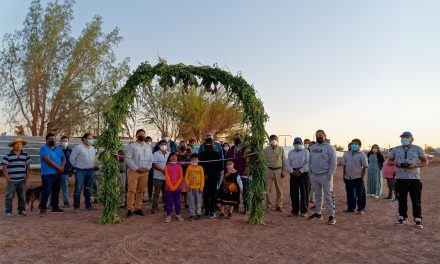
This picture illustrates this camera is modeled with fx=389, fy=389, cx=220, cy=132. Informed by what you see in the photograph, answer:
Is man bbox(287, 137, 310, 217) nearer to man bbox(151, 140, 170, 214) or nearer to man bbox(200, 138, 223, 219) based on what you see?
man bbox(200, 138, 223, 219)

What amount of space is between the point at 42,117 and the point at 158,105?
9.27m

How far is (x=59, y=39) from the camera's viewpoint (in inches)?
906

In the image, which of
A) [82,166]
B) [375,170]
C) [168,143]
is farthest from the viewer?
[375,170]

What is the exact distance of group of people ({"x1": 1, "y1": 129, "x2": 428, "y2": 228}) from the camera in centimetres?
860

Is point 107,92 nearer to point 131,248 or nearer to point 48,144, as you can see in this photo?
point 48,144

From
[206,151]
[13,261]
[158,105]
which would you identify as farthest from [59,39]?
[13,261]

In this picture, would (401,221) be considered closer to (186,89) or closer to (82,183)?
(186,89)

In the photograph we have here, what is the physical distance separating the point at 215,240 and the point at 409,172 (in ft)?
14.7

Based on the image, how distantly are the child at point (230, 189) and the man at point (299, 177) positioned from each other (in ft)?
4.90

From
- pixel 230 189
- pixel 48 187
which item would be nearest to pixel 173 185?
pixel 230 189

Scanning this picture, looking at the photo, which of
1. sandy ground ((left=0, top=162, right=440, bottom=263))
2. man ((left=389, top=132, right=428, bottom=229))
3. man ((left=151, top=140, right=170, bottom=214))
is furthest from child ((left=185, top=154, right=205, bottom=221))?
man ((left=389, top=132, right=428, bottom=229))

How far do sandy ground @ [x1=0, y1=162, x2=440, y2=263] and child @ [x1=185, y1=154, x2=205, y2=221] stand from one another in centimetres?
42

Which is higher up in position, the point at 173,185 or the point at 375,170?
the point at 375,170

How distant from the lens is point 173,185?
8.97 metres
